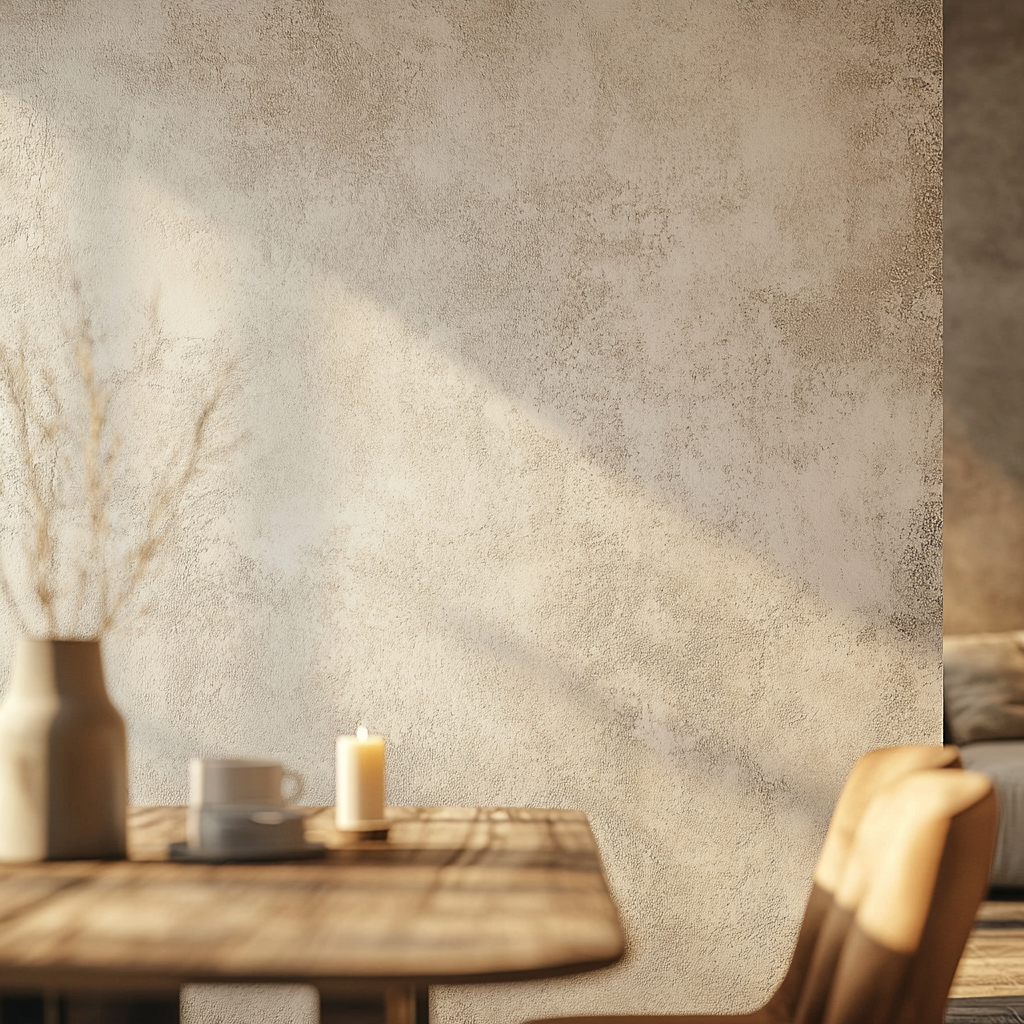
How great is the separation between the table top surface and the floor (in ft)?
5.58

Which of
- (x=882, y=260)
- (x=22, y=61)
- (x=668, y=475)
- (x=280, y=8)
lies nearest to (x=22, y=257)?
(x=22, y=61)

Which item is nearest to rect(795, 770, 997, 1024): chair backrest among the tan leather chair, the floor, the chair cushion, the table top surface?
the tan leather chair

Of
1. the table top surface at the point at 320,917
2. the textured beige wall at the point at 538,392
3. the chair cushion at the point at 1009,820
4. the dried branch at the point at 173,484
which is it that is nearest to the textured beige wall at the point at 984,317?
the chair cushion at the point at 1009,820

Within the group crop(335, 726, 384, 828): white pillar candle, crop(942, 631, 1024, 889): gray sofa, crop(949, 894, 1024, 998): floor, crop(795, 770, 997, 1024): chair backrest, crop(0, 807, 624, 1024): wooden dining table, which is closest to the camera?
crop(0, 807, 624, 1024): wooden dining table

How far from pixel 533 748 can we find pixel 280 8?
153cm

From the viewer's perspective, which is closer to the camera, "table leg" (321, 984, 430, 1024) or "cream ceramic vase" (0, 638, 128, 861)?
"table leg" (321, 984, 430, 1024)

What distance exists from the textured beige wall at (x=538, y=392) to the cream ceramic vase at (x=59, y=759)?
1.15 metres

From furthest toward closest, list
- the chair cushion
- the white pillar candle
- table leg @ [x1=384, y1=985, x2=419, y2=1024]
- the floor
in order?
the chair cushion → the floor → the white pillar candle → table leg @ [x1=384, y1=985, x2=419, y2=1024]

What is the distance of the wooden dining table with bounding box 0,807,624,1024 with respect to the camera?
2.06 ft

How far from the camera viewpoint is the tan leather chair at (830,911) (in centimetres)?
115

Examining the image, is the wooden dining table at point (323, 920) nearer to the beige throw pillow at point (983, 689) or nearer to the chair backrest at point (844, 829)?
the chair backrest at point (844, 829)

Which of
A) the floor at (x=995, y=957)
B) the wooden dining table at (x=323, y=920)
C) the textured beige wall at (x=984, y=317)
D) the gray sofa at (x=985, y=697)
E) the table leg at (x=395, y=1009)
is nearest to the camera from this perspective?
the wooden dining table at (x=323, y=920)

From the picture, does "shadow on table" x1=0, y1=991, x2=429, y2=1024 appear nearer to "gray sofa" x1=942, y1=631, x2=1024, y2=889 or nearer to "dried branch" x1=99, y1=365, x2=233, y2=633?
"dried branch" x1=99, y1=365, x2=233, y2=633

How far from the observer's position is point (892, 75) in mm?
2160
